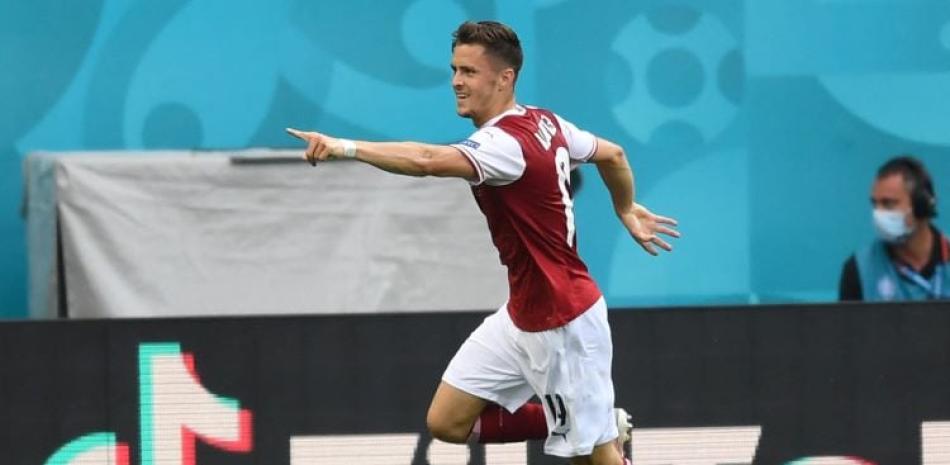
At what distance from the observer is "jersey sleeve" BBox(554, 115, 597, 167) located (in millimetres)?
6609

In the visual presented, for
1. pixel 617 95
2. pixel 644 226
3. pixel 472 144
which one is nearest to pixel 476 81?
pixel 472 144

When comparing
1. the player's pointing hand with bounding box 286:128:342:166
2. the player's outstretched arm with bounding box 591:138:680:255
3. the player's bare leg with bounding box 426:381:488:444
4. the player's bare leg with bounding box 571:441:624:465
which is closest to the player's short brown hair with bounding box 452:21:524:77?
the player's outstretched arm with bounding box 591:138:680:255

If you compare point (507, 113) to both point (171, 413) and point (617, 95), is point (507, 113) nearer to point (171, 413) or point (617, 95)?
point (171, 413)

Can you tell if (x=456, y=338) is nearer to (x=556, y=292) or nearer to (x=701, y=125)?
(x=556, y=292)

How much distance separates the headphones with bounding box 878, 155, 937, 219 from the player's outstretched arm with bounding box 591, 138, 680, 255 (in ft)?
5.69

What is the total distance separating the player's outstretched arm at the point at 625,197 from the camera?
682 centimetres

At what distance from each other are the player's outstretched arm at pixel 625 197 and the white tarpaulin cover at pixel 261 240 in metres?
2.31

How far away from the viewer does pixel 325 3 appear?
406 inches

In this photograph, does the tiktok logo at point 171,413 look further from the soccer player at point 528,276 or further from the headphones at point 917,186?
the headphones at point 917,186

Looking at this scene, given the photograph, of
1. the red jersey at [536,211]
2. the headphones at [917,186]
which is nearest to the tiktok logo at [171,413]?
the red jersey at [536,211]

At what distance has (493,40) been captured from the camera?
6301 mm

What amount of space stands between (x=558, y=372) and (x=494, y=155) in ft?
3.00

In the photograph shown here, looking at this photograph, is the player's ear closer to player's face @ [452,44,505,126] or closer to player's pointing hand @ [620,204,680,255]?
player's face @ [452,44,505,126]

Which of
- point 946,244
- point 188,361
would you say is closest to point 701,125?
point 946,244
